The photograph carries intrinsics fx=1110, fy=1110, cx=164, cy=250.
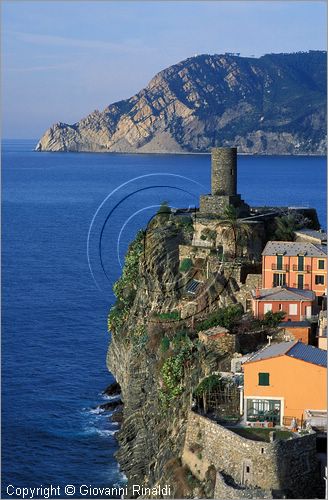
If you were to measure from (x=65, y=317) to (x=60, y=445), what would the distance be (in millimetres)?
27543

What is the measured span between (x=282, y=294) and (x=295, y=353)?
9.85 metres

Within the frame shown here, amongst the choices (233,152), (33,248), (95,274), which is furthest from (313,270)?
(33,248)

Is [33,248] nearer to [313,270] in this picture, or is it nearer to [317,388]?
[313,270]

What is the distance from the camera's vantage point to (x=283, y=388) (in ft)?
124

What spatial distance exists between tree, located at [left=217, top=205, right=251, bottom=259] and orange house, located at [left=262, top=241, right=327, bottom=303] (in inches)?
136

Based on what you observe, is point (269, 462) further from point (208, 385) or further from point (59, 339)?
point (59, 339)

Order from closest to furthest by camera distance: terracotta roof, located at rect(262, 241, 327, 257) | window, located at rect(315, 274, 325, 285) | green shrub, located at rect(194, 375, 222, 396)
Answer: green shrub, located at rect(194, 375, 222, 396) → window, located at rect(315, 274, 325, 285) → terracotta roof, located at rect(262, 241, 327, 257)

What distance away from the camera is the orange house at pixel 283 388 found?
1481 inches

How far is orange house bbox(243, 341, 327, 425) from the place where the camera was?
123ft

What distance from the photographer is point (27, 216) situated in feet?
493

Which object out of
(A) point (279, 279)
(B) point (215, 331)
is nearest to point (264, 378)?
(B) point (215, 331)

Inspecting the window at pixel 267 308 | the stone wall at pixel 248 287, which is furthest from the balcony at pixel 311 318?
the stone wall at pixel 248 287

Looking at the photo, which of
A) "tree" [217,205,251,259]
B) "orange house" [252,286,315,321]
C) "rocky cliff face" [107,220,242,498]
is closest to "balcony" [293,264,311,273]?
"orange house" [252,286,315,321]

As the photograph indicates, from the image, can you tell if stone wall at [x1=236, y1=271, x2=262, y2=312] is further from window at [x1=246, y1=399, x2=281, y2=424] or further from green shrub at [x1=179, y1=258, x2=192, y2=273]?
window at [x1=246, y1=399, x2=281, y2=424]
